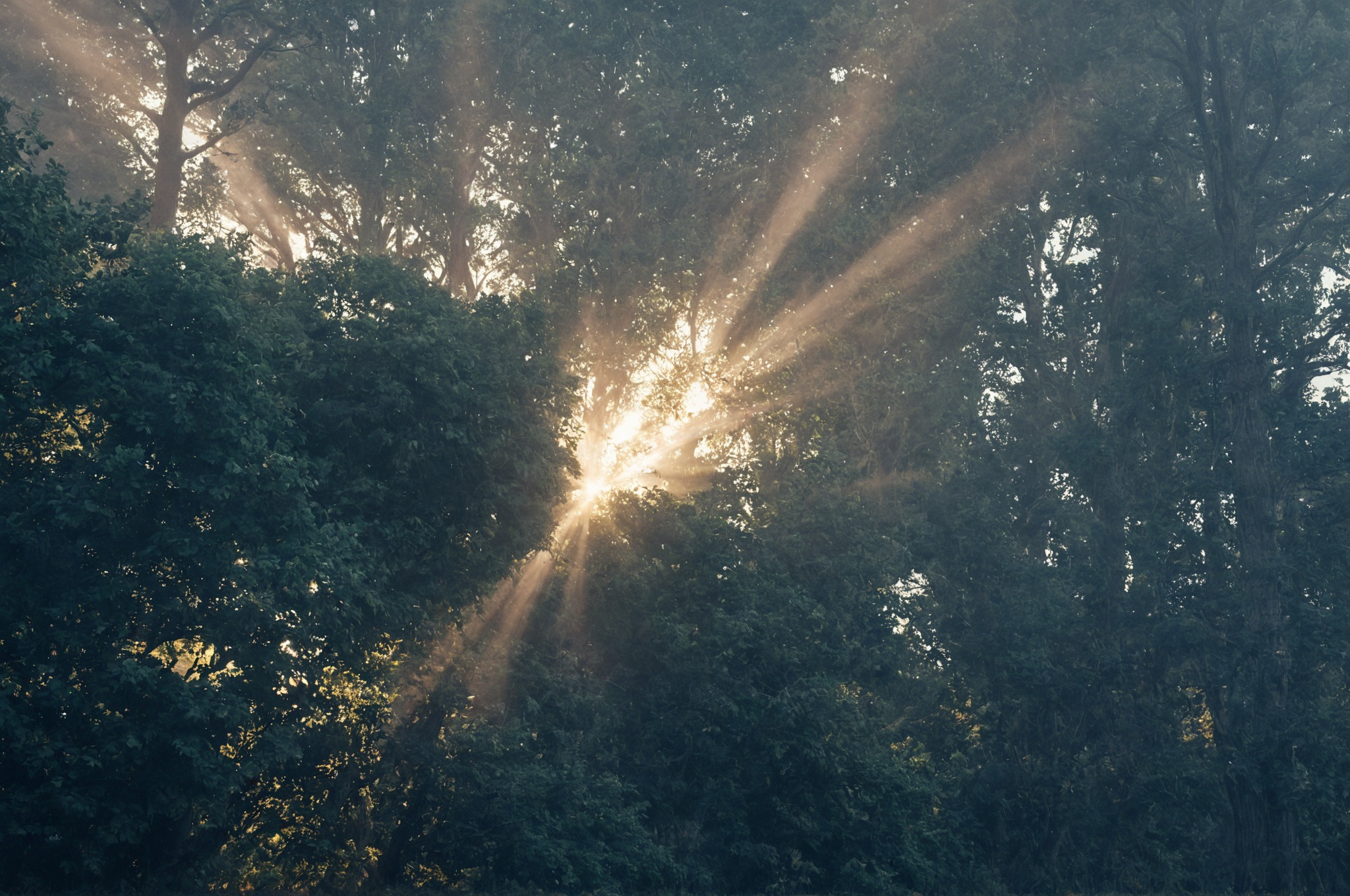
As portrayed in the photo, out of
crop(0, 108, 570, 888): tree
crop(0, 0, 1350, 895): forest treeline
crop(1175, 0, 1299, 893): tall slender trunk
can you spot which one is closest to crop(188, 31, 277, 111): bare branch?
crop(0, 0, 1350, 895): forest treeline

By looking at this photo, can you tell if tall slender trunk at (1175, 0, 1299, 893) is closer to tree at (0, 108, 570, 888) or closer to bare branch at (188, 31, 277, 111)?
tree at (0, 108, 570, 888)

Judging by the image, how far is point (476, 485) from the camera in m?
19.5

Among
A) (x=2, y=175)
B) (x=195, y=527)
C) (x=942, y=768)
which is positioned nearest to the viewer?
(x=2, y=175)

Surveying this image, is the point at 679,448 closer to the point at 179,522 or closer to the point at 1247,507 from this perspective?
the point at 1247,507

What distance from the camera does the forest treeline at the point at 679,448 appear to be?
1542 cm

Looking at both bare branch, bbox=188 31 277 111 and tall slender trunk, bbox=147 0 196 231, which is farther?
bare branch, bbox=188 31 277 111

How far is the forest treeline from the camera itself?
15422 mm

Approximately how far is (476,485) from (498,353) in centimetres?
230

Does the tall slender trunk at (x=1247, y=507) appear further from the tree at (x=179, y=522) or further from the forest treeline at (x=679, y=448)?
the tree at (x=179, y=522)

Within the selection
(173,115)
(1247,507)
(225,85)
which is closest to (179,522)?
(173,115)

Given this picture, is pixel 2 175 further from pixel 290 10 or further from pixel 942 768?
pixel 942 768

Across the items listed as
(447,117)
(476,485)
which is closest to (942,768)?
(476,485)

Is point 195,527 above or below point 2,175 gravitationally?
below

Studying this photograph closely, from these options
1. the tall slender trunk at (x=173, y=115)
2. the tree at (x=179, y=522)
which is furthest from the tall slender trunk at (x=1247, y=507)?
the tall slender trunk at (x=173, y=115)
